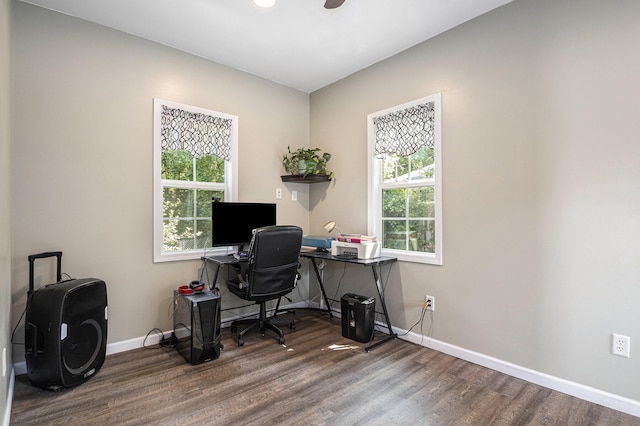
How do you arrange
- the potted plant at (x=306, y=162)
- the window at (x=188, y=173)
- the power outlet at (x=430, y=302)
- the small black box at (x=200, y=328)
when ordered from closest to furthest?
the small black box at (x=200, y=328), the power outlet at (x=430, y=302), the window at (x=188, y=173), the potted plant at (x=306, y=162)

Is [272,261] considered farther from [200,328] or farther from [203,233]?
[203,233]

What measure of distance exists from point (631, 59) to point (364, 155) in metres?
2.09

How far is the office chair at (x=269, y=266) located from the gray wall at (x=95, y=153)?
72cm

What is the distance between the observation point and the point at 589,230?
1990 millimetres

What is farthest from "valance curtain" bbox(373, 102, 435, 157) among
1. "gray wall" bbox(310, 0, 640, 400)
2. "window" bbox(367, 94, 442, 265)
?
"gray wall" bbox(310, 0, 640, 400)

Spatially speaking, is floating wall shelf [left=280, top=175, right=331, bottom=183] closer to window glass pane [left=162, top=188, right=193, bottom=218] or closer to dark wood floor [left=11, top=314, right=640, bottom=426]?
window glass pane [left=162, top=188, right=193, bottom=218]

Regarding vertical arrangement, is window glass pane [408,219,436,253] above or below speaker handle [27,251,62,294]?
above

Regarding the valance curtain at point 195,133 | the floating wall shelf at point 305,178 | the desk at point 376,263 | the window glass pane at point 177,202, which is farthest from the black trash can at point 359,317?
the valance curtain at point 195,133

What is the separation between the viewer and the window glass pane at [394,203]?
3.12 metres

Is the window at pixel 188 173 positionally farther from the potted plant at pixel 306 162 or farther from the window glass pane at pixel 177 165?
the potted plant at pixel 306 162

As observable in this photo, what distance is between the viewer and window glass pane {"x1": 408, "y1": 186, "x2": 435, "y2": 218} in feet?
9.45

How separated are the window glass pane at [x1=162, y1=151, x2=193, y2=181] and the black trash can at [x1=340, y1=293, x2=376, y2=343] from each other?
6.54ft

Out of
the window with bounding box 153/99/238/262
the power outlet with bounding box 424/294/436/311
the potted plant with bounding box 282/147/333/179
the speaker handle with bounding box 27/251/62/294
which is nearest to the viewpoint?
the speaker handle with bounding box 27/251/62/294

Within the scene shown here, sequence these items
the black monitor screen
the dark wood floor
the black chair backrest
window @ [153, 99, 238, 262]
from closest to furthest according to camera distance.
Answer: the dark wood floor → the black chair backrest → window @ [153, 99, 238, 262] → the black monitor screen
